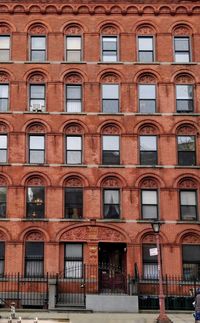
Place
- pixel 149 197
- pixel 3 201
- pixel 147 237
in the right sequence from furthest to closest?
pixel 149 197
pixel 3 201
pixel 147 237

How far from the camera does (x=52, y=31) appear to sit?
32.3 metres

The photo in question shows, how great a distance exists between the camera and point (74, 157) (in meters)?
30.7

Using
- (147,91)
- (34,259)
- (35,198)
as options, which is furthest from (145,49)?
(34,259)

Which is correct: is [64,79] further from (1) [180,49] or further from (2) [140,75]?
(1) [180,49]

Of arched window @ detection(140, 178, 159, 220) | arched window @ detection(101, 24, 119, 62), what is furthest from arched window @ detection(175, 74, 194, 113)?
arched window @ detection(140, 178, 159, 220)

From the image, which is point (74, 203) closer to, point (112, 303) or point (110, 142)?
point (110, 142)

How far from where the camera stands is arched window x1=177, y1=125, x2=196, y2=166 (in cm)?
3080

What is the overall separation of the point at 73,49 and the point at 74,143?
5885 millimetres

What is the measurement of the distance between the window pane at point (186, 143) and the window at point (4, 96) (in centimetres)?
1035

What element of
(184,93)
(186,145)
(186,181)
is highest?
(184,93)

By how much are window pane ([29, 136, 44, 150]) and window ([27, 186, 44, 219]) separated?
7.75 ft

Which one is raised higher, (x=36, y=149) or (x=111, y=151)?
(x=36, y=149)

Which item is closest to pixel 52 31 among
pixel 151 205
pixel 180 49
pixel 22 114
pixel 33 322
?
pixel 22 114

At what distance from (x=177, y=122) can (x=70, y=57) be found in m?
7.53
